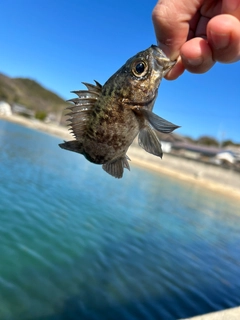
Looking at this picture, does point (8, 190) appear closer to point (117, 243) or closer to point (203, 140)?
point (117, 243)

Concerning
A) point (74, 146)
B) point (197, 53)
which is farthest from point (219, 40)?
point (74, 146)

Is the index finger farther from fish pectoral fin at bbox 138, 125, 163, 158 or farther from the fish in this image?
fish pectoral fin at bbox 138, 125, 163, 158

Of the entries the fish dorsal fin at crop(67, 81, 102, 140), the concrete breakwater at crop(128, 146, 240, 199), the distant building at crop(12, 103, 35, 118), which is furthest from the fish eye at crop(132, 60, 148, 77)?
the distant building at crop(12, 103, 35, 118)

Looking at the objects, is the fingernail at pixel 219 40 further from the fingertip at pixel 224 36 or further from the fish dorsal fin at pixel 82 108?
the fish dorsal fin at pixel 82 108

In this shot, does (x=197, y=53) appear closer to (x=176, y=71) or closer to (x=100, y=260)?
(x=176, y=71)

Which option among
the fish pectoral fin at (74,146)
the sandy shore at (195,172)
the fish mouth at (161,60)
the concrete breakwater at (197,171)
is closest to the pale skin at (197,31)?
the fish mouth at (161,60)

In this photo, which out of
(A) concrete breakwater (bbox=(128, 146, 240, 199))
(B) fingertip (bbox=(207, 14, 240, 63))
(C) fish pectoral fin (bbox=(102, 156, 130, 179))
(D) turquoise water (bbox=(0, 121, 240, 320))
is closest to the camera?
(B) fingertip (bbox=(207, 14, 240, 63))
